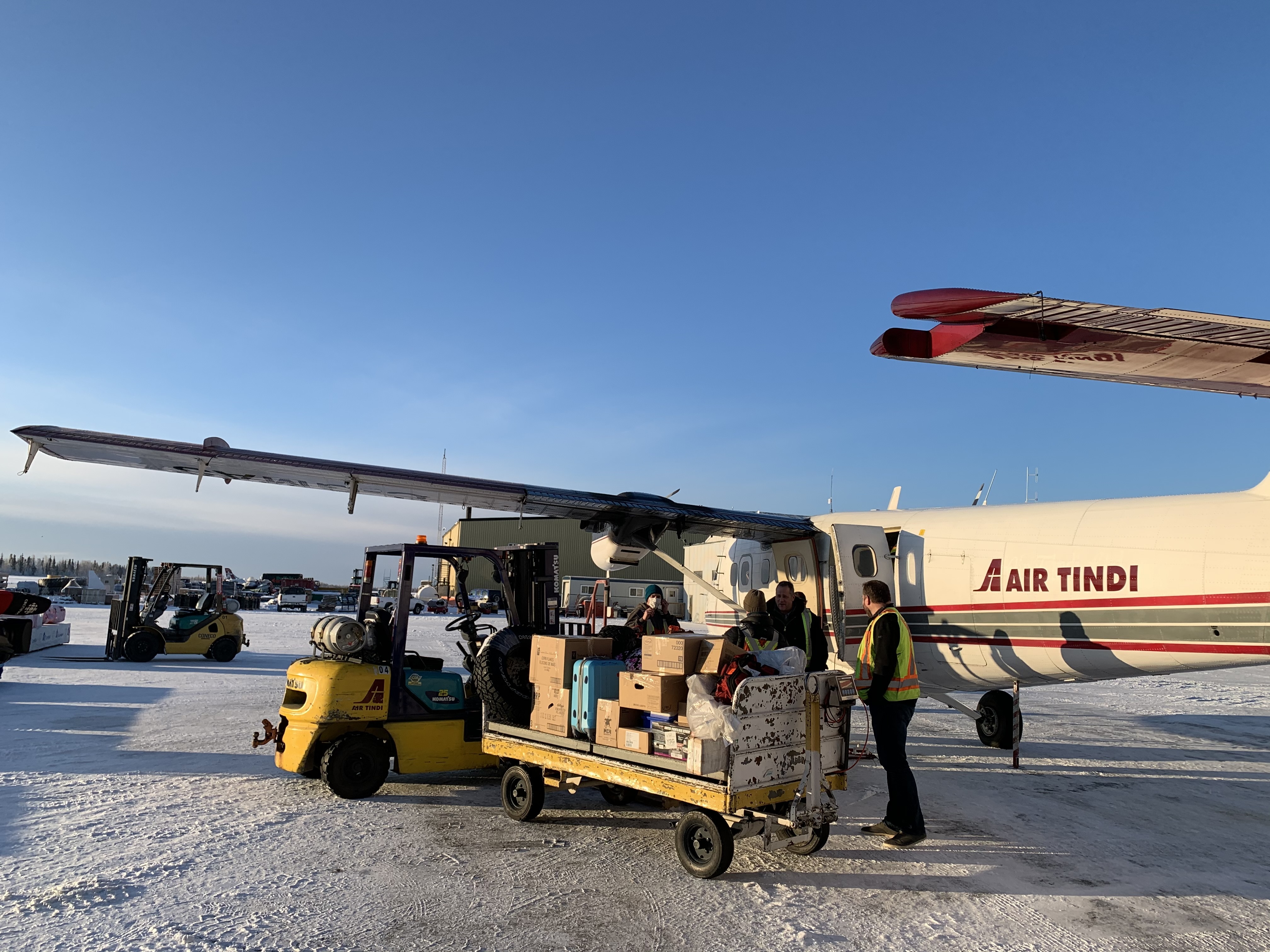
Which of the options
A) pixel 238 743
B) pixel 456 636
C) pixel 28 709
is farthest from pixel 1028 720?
pixel 456 636

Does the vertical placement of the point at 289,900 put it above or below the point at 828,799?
below

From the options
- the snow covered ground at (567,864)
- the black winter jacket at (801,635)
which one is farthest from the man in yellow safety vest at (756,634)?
the snow covered ground at (567,864)

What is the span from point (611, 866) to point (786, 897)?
4.30 feet

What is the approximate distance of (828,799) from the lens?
5.85 m

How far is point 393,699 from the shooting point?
7.69 metres

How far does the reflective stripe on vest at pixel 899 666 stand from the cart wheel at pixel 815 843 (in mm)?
1106

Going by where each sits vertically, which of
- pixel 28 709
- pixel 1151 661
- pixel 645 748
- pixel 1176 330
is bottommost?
Result: pixel 28 709

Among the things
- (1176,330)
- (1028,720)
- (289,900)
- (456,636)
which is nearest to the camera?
(1176,330)

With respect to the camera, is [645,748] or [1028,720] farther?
[1028,720]

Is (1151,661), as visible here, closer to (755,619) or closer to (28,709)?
(755,619)

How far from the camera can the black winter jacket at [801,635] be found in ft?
25.4

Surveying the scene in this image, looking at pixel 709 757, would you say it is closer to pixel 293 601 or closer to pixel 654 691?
pixel 654 691

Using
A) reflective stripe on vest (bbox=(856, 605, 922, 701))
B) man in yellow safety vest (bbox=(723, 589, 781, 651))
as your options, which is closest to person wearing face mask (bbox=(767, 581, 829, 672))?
man in yellow safety vest (bbox=(723, 589, 781, 651))

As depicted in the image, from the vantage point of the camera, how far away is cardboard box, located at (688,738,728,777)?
17.6ft
